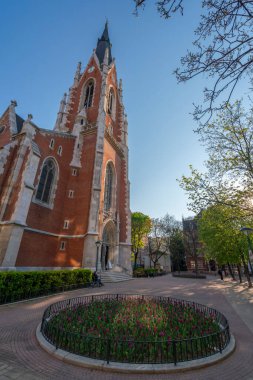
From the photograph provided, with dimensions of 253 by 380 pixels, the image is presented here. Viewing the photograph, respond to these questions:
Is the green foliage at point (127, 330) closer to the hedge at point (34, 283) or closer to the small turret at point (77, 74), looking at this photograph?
the hedge at point (34, 283)

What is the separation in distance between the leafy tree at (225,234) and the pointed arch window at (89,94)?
82.0 feet

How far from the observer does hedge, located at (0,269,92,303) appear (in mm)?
9336

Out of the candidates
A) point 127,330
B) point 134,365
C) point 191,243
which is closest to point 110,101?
point 127,330

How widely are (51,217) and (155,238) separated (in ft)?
109

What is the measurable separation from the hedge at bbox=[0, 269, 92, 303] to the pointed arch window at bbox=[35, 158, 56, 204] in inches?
346

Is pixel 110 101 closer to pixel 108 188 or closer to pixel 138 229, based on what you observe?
pixel 108 188

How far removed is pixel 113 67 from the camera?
3588 cm

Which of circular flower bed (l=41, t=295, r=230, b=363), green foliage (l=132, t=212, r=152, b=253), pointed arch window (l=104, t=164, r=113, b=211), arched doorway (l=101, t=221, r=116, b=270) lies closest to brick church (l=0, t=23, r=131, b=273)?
arched doorway (l=101, t=221, r=116, b=270)

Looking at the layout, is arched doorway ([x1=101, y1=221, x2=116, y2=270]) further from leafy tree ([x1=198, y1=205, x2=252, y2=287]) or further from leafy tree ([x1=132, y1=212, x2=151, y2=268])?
leafy tree ([x1=132, y1=212, x2=151, y2=268])

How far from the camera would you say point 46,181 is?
20172 millimetres

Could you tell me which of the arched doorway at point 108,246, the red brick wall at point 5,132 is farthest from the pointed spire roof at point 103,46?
the arched doorway at point 108,246

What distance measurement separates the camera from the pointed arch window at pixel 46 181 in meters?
19.3

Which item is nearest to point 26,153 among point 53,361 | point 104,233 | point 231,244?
point 104,233

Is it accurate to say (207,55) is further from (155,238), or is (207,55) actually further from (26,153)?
(155,238)
